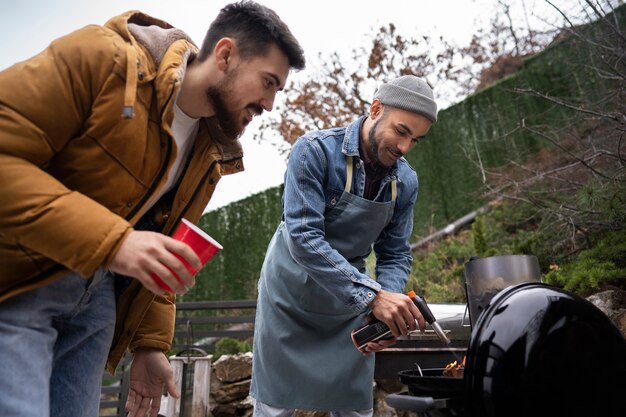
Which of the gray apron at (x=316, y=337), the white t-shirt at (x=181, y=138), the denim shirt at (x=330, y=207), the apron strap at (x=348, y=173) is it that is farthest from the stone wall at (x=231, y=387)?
the white t-shirt at (x=181, y=138)

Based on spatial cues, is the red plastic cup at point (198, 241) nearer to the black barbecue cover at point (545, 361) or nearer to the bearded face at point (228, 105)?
the bearded face at point (228, 105)

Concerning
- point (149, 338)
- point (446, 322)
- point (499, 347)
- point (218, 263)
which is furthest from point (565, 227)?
point (218, 263)

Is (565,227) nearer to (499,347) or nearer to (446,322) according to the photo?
(446,322)

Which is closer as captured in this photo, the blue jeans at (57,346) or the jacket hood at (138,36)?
the blue jeans at (57,346)

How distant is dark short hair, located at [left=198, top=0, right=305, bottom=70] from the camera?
1481mm

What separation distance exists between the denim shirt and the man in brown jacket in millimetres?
422

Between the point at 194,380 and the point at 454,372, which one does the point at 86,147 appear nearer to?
the point at 454,372

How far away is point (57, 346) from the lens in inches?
48.1

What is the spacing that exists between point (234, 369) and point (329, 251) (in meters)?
4.07

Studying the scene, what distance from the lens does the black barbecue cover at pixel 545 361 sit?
1.16m

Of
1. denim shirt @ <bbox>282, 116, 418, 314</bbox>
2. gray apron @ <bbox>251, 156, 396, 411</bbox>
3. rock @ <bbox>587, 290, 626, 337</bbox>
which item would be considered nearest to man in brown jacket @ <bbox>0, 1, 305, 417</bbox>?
denim shirt @ <bbox>282, 116, 418, 314</bbox>

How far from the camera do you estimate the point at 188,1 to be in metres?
5.21

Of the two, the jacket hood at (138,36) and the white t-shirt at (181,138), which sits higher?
the jacket hood at (138,36)

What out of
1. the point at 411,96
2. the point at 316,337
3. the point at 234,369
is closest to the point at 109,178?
the point at 316,337
